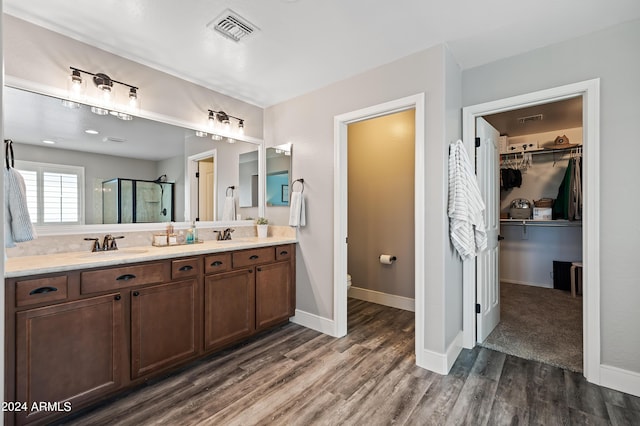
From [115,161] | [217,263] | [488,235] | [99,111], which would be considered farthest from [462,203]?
[99,111]

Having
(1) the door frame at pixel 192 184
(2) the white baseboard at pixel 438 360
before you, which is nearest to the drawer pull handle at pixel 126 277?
(1) the door frame at pixel 192 184

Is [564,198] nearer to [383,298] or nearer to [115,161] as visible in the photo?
[383,298]

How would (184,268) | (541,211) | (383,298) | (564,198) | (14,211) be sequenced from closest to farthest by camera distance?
(14,211)
(184,268)
(383,298)
(564,198)
(541,211)

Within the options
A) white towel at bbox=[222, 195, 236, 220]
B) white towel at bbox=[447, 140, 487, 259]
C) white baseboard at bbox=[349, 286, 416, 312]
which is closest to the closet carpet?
white baseboard at bbox=[349, 286, 416, 312]

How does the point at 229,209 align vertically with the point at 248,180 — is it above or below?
below

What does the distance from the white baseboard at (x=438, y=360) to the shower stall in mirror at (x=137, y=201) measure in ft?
8.00

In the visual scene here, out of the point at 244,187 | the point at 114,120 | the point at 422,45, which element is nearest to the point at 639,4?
the point at 422,45

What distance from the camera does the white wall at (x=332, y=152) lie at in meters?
2.30

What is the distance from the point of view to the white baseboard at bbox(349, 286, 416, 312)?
3600mm

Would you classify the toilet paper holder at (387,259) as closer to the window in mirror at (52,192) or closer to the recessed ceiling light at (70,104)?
the window in mirror at (52,192)

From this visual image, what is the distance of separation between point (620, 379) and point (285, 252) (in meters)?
2.69

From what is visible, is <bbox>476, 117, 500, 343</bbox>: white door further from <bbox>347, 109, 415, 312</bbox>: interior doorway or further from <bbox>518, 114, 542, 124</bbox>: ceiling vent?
<bbox>518, 114, 542, 124</bbox>: ceiling vent

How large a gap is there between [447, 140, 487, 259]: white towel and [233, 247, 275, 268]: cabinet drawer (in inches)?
64.8

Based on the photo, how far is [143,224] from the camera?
2.57 meters
